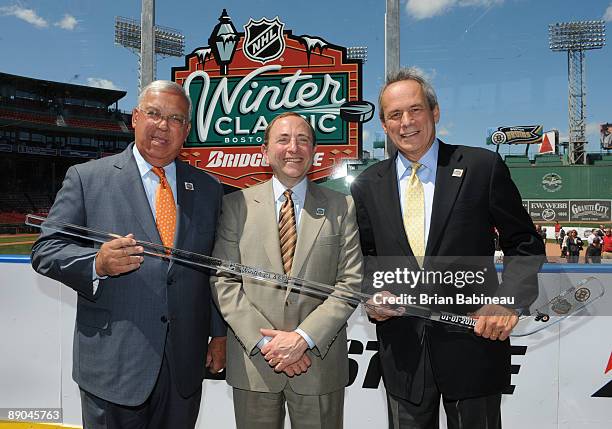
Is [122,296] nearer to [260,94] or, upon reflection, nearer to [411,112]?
[411,112]

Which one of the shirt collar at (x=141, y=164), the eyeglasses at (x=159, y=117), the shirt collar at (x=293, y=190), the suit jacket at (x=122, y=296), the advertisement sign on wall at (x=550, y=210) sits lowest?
the suit jacket at (x=122, y=296)

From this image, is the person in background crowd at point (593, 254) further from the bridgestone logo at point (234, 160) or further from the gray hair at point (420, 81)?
the bridgestone logo at point (234, 160)

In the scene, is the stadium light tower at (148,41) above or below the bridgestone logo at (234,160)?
above

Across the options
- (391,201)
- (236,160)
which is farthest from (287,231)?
(236,160)

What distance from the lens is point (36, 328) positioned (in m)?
2.76

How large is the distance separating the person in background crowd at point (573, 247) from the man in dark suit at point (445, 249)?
84 centimetres

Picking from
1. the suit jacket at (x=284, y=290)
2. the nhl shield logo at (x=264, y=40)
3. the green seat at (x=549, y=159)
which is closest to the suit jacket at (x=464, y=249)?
the suit jacket at (x=284, y=290)

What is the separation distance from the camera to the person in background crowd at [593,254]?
2432 millimetres

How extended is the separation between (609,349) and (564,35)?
68.7 inches

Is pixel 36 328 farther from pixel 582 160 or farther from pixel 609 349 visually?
pixel 582 160

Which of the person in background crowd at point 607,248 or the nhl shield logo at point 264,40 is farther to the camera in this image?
the nhl shield logo at point 264,40

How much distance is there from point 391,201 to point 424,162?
0.21 meters

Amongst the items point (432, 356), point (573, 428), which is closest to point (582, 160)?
point (573, 428)

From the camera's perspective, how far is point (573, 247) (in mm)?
2404
